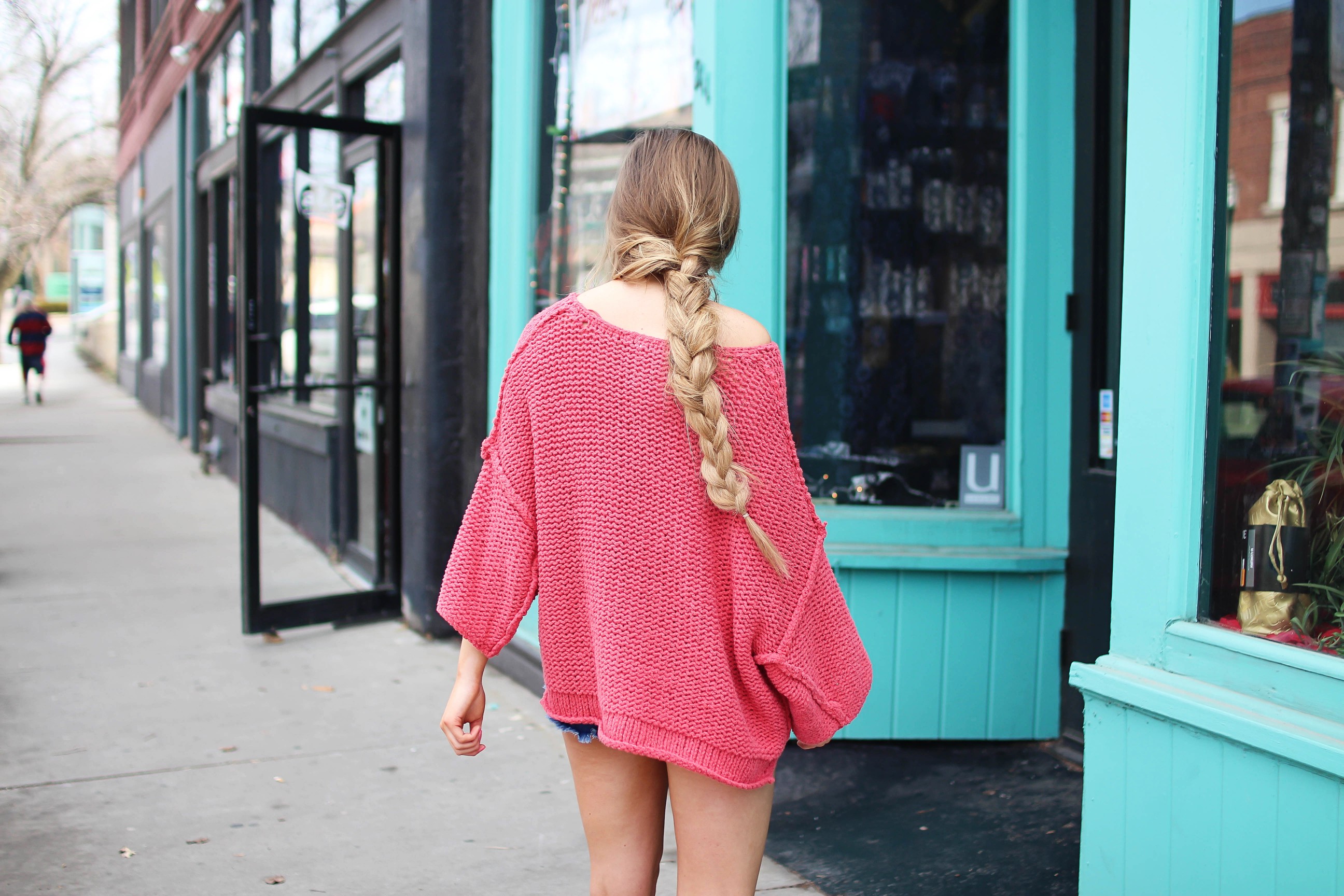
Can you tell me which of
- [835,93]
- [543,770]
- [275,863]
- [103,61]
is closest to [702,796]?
[275,863]

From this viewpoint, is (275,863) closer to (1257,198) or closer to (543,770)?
(543,770)

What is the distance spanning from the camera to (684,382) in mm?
1646

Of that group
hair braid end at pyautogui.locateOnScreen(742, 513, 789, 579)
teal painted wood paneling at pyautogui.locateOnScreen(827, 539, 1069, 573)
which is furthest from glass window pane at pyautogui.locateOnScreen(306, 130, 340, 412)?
hair braid end at pyautogui.locateOnScreen(742, 513, 789, 579)

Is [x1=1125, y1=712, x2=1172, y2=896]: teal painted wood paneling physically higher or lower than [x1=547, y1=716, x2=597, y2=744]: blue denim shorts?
lower

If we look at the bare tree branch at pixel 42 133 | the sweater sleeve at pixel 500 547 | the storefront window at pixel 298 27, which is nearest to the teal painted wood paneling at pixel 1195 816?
the sweater sleeve at pixel 500 547

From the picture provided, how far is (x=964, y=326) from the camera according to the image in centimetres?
405

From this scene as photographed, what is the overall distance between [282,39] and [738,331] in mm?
8444

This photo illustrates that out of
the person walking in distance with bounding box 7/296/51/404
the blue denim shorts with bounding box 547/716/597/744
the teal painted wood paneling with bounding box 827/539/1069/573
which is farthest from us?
the person walking in distance with bounding box 7/296/51/404

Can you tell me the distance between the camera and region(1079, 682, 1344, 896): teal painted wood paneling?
207cm

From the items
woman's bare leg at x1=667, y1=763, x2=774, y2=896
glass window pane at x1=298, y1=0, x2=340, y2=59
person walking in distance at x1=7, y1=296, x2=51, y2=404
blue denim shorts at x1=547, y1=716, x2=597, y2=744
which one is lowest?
woman's bare leg at x1=667, y1=763, x2=774, y2=896

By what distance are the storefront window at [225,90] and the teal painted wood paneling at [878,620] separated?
8.51m

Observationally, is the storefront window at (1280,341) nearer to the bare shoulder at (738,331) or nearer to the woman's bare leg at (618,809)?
the bare shoulder at (738,331)

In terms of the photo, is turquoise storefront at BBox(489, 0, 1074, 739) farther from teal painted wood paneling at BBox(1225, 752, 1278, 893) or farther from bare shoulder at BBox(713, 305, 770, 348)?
bare shoulder at BBox(713, 305, 770, 348)

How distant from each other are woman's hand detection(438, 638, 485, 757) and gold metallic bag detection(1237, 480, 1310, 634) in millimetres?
1555
